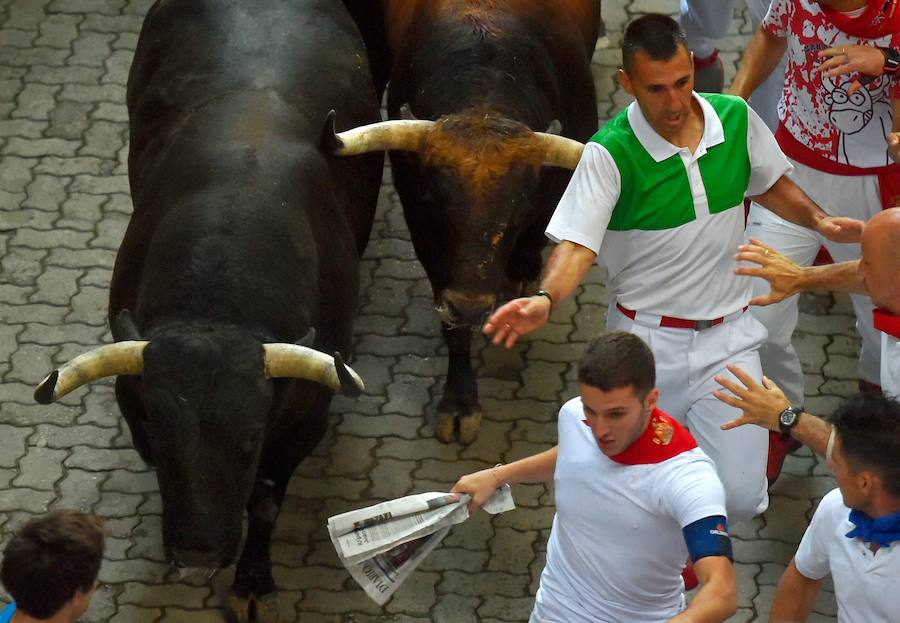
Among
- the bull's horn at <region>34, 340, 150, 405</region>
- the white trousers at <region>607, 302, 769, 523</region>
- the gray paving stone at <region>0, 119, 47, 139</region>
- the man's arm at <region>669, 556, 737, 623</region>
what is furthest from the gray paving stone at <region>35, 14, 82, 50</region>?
the man's arm at <region>669, 556, 737, 623</region>

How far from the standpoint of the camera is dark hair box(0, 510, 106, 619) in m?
4.26

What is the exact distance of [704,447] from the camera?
19.2 feet

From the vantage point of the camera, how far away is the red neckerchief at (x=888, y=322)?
5.10 meters

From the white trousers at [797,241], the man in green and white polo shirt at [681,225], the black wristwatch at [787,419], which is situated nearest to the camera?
the black wristwatch at [787,419]

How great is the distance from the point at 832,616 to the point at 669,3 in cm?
606

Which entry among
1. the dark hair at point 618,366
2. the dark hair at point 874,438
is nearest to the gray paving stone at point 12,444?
the dark hair at point 618,366

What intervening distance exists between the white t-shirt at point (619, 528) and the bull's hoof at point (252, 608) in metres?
2.00

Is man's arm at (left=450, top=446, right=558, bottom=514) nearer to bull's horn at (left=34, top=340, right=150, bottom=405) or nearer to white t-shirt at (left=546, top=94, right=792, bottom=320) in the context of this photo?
white t-shirt at (left=546, top=94, right=792, bottom=320)

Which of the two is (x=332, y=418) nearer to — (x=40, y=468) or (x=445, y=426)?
(x=445, y=426)

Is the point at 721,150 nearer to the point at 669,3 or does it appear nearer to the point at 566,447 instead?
the point at 566,447

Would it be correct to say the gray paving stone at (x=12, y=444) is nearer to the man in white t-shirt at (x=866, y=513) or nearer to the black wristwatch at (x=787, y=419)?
the black wristwatch at (x=787, y=419)

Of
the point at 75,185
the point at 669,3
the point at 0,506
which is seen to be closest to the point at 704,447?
the point at 0,506

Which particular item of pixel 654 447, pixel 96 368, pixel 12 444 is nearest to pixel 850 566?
pixel 654 447

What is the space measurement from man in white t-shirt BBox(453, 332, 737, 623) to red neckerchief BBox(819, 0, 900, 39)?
8.08 ft
